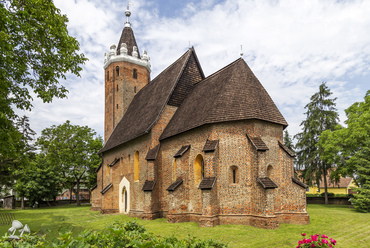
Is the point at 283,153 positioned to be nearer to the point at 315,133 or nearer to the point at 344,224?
the point at 344,224

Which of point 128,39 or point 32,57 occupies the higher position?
point 128,39

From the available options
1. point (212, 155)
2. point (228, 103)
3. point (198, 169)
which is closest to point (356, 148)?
point (228, 103)

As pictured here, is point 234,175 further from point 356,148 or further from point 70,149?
point 70,149

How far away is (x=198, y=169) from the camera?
1672cm

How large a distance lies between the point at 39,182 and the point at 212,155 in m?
33.4

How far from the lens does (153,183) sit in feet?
60.5

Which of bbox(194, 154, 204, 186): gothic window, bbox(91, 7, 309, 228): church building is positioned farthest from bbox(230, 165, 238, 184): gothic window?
bbox(194, 154, 204, 186): gothic window

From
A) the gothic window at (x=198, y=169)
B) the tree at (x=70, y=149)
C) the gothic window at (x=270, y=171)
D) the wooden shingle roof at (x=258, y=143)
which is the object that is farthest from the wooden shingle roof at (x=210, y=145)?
the tree at (x=70, y=149)

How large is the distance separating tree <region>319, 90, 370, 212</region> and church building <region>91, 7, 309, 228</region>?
31.3 feet

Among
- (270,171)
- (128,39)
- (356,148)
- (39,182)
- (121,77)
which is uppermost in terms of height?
(128,39)

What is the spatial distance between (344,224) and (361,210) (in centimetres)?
864

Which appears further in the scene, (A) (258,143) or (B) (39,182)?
(B) (39,182)

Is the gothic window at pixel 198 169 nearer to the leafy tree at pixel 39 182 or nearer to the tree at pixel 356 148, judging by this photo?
the tree at pixel 356 148

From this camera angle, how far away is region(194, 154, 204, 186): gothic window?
1653 centimetres
